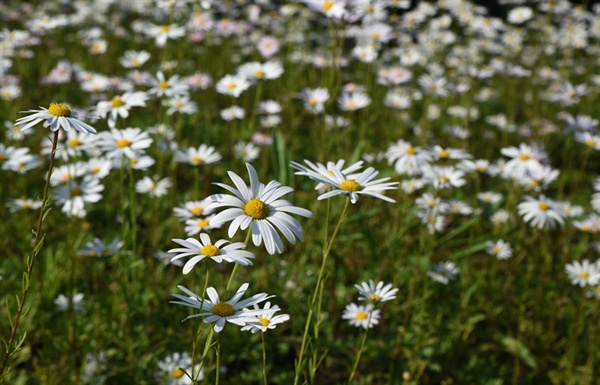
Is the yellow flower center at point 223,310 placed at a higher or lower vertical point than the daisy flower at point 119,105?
higher

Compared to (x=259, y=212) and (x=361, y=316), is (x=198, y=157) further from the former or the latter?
(x=259, y=212)

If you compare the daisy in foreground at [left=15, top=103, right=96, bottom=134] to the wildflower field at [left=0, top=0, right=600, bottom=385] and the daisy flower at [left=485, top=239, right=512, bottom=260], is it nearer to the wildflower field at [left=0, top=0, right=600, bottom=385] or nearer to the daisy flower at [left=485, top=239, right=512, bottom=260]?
the wildflower field at [left=0, top=0, right=600, bottom=385]

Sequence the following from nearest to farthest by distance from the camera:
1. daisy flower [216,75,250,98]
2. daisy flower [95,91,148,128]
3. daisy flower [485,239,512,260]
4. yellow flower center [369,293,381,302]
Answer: yellow flower center [369,293,381,302]
daisy flower [95,91,148,128]
daisy flower [485,239,512,260]
daisy flower [216,75,250,98]

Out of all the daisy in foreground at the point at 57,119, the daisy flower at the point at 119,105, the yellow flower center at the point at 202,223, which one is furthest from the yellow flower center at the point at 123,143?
the daisy in foreground at the point at 57,119

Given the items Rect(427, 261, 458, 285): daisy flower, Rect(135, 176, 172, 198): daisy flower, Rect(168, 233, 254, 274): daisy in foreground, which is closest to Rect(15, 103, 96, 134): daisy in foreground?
Rect(168, 233, 254, 274): daisy in foreground

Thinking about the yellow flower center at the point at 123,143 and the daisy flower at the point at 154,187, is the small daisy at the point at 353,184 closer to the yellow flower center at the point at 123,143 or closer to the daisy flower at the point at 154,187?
the yellow flower center at the point at 123,143

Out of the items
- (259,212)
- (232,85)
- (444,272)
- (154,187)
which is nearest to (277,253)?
(154,187)
